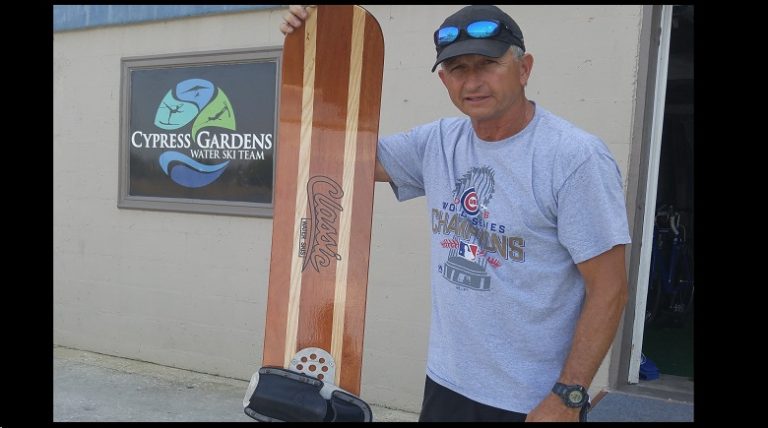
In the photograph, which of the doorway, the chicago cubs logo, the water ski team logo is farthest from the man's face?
the doorway

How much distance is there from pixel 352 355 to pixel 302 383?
0.83 ft

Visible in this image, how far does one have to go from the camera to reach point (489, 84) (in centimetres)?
180

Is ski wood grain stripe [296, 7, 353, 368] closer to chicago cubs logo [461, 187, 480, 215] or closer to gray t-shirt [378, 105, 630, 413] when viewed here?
gray t-shirt [378, 105, 630, 413]

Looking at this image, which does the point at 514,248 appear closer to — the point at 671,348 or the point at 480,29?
the point at 480,29

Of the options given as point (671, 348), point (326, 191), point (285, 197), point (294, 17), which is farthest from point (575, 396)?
point (671, 348)

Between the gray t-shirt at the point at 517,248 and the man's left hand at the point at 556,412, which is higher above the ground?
the gray t-shirt at the point at 517,248

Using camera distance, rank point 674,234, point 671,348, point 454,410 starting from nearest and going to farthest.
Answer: point 454,410 → point 671,348 → point 674,234

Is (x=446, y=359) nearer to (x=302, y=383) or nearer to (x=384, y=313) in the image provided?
(x=302, y=383)

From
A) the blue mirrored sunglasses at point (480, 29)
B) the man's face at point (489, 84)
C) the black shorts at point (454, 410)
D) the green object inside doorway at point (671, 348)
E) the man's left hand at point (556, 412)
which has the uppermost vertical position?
the blue mirrored sunglasses at point (480, 29)

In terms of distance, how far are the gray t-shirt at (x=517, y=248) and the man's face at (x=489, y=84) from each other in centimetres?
8

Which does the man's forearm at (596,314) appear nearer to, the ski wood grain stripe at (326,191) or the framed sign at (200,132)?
the ski wood grain stripe at (326,191)

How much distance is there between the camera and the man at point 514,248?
165cm

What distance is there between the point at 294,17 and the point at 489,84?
97cm

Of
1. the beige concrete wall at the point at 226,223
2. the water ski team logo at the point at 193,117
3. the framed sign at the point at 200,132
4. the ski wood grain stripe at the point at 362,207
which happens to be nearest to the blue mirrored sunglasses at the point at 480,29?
the ski wood grain stripe at the point at 362,207
